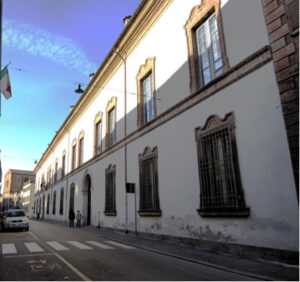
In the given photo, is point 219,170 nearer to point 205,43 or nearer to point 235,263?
point 235,263

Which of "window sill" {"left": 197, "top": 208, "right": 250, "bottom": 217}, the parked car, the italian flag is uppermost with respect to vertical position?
the italian flag

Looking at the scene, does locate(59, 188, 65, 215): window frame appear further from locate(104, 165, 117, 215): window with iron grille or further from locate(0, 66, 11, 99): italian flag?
locate(0, 66, 11, 99): italian flag

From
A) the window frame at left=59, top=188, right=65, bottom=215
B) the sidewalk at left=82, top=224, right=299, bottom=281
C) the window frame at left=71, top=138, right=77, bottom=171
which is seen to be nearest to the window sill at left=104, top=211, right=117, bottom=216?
the sidewalk at left=82, top=224, right=299, bottom=281

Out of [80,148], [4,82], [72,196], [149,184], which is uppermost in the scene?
[80,148]

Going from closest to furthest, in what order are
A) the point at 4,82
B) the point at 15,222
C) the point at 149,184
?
1. the point at 4,82
2. the point at 149,184
3. the point at 15,222

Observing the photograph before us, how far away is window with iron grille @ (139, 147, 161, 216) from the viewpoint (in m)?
13.3

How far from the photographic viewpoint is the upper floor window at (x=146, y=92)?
14.8m

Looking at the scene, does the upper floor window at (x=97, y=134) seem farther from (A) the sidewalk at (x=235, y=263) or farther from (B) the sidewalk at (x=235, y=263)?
(B) the sidewalk at (x=235, y=263)

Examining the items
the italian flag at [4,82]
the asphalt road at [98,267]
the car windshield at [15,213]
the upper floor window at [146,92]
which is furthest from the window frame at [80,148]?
the asphalt road at [98,267]

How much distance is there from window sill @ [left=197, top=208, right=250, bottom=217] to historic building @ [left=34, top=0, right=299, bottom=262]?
0.12 ft

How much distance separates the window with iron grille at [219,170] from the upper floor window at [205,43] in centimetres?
202

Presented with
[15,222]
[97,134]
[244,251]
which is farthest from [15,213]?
[244,251]

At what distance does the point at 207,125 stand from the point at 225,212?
3197 mm

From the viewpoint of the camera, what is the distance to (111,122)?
2044cm
